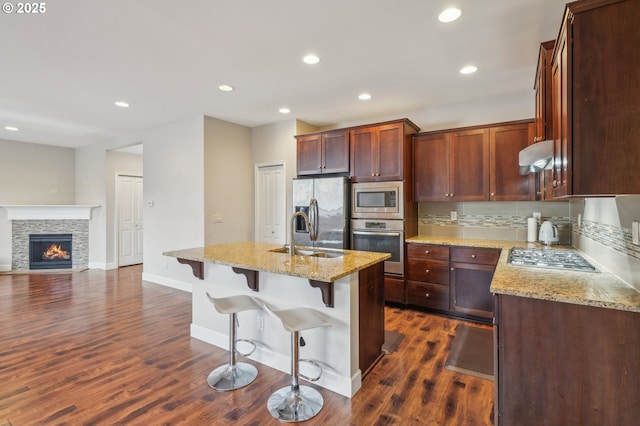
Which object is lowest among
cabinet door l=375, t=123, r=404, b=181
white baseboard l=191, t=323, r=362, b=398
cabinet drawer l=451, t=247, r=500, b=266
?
white baseboard l=191, t=323, r=362, b=398

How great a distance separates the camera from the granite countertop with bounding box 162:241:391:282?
6.73ft

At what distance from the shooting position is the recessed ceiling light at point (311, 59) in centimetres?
291

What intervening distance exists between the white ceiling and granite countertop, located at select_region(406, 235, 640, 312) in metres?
1.79

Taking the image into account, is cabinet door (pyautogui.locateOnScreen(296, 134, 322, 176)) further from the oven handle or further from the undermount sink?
the undermount sink

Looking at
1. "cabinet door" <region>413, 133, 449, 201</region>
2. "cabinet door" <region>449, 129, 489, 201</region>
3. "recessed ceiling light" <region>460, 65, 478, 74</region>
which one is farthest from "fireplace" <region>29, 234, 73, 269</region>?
"recessed ceiling light" <region>460, 65, 478, 74</region>

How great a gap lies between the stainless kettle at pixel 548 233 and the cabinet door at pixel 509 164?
1.06ft

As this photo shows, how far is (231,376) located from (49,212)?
6598mm

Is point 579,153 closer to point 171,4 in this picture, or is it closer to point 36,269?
point 171,4

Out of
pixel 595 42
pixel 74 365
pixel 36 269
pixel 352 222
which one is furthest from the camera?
pixel 36 269

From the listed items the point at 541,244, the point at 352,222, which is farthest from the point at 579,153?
the point at 352,222

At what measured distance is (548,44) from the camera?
218cm

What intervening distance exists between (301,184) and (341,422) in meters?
3.11

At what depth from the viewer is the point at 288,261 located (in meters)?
2.43

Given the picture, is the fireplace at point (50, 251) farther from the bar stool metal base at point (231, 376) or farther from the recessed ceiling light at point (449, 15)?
the recessed ceiling light at point (449, 15)
